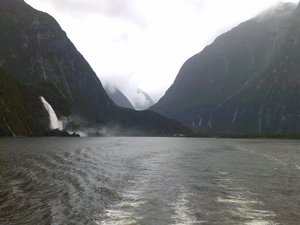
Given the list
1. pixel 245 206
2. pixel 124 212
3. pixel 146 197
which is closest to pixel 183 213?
pixel 124 212

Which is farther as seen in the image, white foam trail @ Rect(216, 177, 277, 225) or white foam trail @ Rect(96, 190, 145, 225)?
white foam trail @ Rect(216, 177, 277, 225)

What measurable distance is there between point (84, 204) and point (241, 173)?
27894 millimetres

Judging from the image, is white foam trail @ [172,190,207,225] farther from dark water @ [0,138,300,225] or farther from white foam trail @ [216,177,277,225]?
white foam trail @ [216,177,277,225]

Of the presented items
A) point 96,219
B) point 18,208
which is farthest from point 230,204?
point 18,208

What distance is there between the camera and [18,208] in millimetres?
29703

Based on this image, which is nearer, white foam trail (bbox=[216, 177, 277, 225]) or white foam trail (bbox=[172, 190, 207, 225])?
white foam trail (bbox=[172, 190, 207, 225])

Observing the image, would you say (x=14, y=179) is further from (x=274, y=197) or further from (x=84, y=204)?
(x=274, y=197)

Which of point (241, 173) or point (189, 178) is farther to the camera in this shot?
point (241, 173)

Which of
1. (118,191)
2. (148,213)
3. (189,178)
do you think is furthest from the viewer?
(189,178)

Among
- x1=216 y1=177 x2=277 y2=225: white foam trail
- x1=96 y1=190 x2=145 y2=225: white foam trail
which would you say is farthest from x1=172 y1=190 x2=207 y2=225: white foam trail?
x1=216 y1=177 x2=277 y2=225: white foam trail

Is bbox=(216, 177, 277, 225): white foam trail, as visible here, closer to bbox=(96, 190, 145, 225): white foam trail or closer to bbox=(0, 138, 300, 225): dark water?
bbox=(0, 138, 300, 225): dark water

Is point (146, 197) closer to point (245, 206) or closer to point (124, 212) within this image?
point (124, 212)

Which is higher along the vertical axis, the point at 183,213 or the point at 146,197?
the point at 146,197

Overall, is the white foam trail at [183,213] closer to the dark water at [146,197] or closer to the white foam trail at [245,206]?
the dark water at [146,197]
